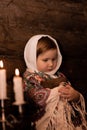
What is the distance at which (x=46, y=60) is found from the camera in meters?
1.89

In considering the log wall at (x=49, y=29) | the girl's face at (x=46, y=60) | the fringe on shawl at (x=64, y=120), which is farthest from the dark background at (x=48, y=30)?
the fringe on shawl at (x=64, y=120)

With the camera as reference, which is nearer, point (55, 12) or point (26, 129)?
point (26, 129)

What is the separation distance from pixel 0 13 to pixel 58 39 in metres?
0.40

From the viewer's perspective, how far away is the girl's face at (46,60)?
1881 mm

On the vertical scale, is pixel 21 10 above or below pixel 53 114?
above

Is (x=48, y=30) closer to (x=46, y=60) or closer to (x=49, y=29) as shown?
(x=49, y=29)

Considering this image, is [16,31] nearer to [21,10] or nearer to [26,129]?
[21,10]

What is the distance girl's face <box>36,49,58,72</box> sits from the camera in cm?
188

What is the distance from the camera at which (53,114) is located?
178cm

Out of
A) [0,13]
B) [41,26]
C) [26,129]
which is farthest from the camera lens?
[41,26]

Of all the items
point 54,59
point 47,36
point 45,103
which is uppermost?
point 47,36

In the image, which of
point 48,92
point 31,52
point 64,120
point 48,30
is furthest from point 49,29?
point 64,120

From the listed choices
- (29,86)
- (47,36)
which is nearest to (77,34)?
(47,36)

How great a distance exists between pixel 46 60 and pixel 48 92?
19 cm
